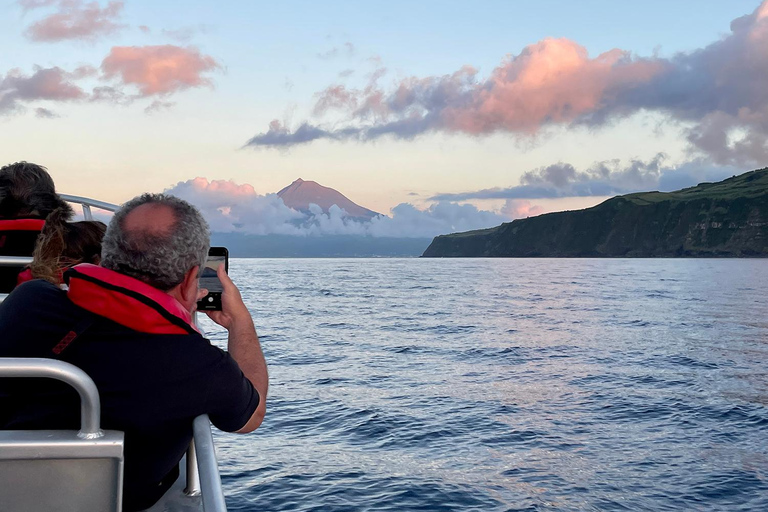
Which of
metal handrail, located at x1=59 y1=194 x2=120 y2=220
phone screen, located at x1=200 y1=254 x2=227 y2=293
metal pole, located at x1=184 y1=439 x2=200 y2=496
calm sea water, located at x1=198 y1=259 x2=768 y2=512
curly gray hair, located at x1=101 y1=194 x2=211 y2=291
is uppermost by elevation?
metal handrail, located at x1=59 y1=194 x2=120 y2=220

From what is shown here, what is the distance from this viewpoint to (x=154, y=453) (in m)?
2.52

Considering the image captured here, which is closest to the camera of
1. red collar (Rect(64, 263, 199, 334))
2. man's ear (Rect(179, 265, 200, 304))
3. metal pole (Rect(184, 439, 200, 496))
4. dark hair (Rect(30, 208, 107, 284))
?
red collar (Rect(64, 263, 199, 334))

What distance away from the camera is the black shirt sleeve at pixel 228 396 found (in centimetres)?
236

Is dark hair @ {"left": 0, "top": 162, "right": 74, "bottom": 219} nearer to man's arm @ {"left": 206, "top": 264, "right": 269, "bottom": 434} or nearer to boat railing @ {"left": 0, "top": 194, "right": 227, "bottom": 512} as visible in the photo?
man's arm @ {"left": 206, "top": 264, "right": 269, "bottom": 434}

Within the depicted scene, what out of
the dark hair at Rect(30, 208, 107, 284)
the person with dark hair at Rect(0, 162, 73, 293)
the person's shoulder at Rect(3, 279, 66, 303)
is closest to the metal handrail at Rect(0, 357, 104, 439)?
the person's shoulder at Rect(3, 279, 66, 303)

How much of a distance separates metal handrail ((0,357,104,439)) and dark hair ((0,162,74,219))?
11.1 feet

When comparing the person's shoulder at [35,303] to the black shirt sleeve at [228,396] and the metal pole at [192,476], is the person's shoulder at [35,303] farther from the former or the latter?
the metal pole at [192,476]

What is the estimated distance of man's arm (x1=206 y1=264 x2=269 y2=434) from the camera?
9.02 ft

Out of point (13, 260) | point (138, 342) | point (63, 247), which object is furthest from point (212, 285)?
point (13, 260)

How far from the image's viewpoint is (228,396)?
239 cm

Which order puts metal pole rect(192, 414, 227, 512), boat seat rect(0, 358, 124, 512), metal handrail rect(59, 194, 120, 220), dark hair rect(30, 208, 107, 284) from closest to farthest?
metal pole rect(192, 414, 227, 512)
boat seat rect(0, 358, 124, 512)
dark hair rect(30, 208, 107, 284)
metal handrail rect(59, 194, 120, 220)

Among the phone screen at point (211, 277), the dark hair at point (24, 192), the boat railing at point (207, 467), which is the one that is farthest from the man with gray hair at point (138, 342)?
the dark hair at point (24, 192)

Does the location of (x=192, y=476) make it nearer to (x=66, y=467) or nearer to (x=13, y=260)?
(x=66, y=467)

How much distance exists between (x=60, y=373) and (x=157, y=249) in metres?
0.69
